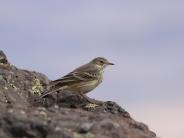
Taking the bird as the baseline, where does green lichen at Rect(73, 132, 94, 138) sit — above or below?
below

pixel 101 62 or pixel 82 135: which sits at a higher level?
pixel 101 62

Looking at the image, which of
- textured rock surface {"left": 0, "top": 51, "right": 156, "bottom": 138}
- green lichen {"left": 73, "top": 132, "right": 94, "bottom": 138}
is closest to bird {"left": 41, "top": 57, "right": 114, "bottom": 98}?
textured rock surface {"left": 0, "top": 51, "right": 156, "bottom": 138}

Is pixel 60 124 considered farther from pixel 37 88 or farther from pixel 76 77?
pixel 76 77

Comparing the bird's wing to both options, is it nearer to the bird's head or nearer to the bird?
the bird

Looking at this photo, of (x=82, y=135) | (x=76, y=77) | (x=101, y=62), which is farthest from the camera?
(x=101, y=62)

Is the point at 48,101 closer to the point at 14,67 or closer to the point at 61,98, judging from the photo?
the point at 61,98

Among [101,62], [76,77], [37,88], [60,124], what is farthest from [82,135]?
[101,62]

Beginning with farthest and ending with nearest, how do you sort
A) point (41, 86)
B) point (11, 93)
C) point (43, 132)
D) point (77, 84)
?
point (77, 84)
point (41, 86)
point (11, 93)
point (43, 132)

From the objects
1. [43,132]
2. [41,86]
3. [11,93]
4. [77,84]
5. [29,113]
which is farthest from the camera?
[77,84]

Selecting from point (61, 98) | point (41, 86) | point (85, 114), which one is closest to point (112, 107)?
point (61, 98)
